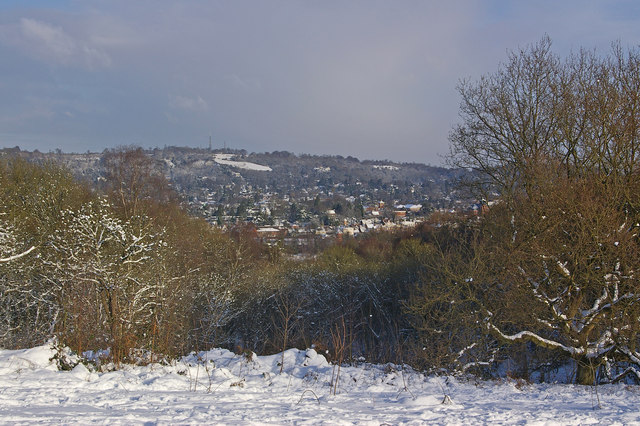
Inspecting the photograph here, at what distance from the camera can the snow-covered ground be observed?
4629 mm

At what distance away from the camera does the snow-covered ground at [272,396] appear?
4629 millimetres

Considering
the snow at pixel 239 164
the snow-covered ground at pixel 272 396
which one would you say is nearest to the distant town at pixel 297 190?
the snow at pixel 239 164

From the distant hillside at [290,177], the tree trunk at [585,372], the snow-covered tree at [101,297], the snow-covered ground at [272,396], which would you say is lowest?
the tree trunk at [585,372]

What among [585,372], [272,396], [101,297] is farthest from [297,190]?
[272,396]

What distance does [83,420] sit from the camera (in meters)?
Result: 4.18

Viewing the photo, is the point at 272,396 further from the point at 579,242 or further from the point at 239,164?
the point at 239,164

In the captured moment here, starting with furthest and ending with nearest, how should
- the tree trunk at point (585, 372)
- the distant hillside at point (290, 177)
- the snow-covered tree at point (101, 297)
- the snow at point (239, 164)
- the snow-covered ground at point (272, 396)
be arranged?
the snow at point (239, 164)
the distant hillside at point (290, 177)
the tree trunk at point (585, 372)
the snow-covered tree at point (101, 297)
the snow-covered ground at point (272, 396)

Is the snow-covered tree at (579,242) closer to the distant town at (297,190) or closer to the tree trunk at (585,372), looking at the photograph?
the tree trunk at (585,372)

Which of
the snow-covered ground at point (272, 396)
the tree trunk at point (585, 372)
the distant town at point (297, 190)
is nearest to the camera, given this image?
the snow-covered ground at point (272, 396)

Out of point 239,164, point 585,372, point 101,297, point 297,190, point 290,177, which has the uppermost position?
point 239,164

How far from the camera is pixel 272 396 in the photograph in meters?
5.81

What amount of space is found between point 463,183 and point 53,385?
11.5 m

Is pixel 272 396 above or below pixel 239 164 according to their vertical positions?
below

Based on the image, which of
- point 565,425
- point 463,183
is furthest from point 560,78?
point 565,425
